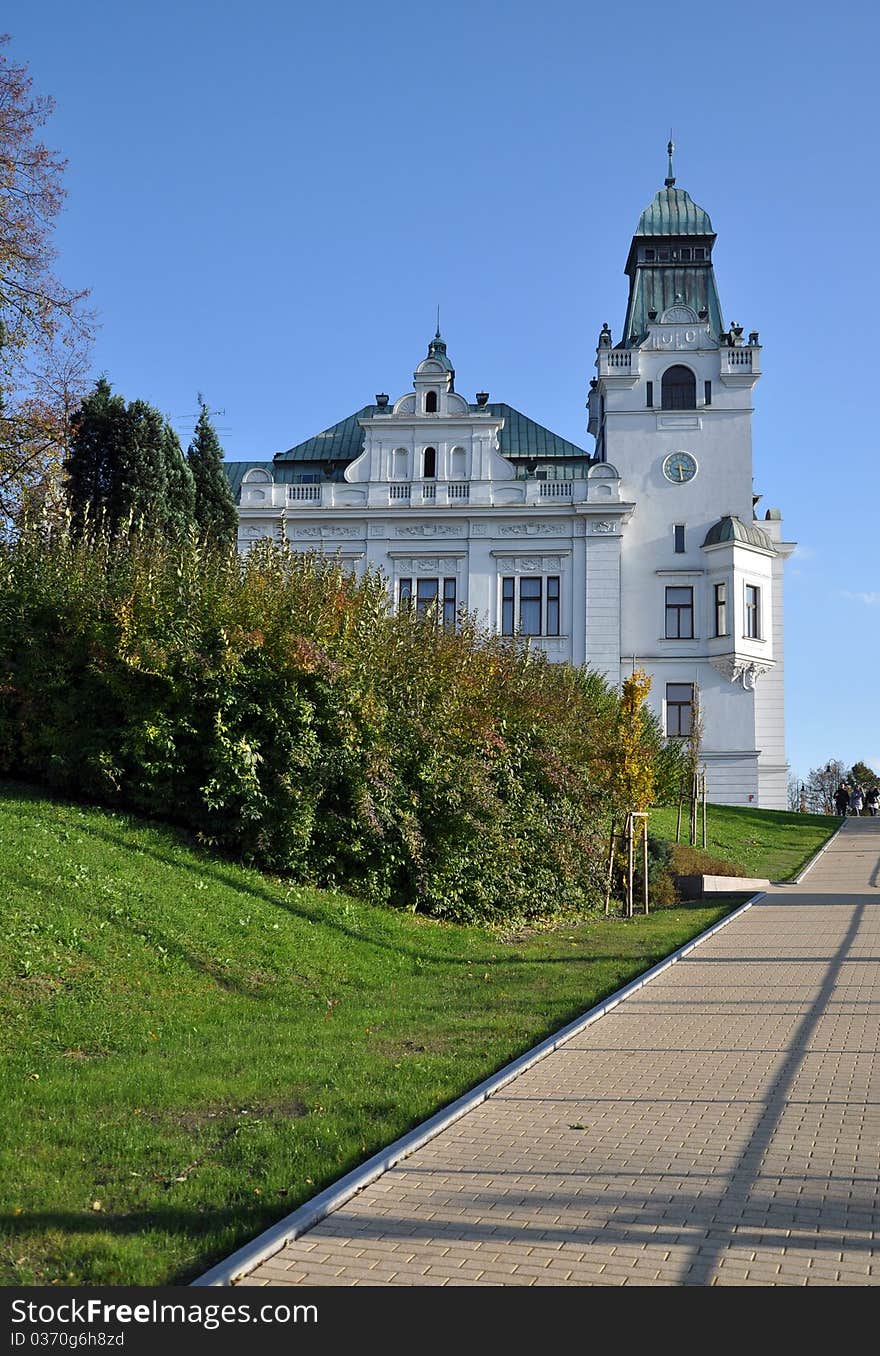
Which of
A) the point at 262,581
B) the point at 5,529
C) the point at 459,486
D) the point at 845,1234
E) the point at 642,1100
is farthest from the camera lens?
the point at 459,486

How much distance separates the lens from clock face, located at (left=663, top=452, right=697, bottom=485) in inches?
A: 2016

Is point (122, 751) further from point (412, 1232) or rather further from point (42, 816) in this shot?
point (412, 1232)

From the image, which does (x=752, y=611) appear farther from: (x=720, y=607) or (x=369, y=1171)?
(x=369, y=1171)

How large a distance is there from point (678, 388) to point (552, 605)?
427 inches

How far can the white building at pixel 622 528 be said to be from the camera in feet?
162

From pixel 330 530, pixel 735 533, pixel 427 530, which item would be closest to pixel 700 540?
pixel 735 533

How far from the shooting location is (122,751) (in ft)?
50.1

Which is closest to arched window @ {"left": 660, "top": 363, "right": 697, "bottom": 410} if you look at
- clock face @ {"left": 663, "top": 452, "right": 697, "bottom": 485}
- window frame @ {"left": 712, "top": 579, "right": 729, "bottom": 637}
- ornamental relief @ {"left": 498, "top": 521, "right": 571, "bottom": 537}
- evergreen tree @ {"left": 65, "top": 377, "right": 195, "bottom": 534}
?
clock face @ {"left": 663, "top": 452, "right": 697, "bottom": 485}

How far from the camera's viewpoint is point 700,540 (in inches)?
1999

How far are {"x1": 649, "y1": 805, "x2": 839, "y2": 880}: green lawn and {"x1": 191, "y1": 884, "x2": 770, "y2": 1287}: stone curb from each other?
2005cm

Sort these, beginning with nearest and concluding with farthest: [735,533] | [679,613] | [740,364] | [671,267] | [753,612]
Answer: [735,533]
[753,612]
[679,613]
[740,364]
[671,267]

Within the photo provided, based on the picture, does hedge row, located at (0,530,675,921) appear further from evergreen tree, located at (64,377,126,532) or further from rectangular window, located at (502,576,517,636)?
→ rectangular window, located at (502,576,517,636)
